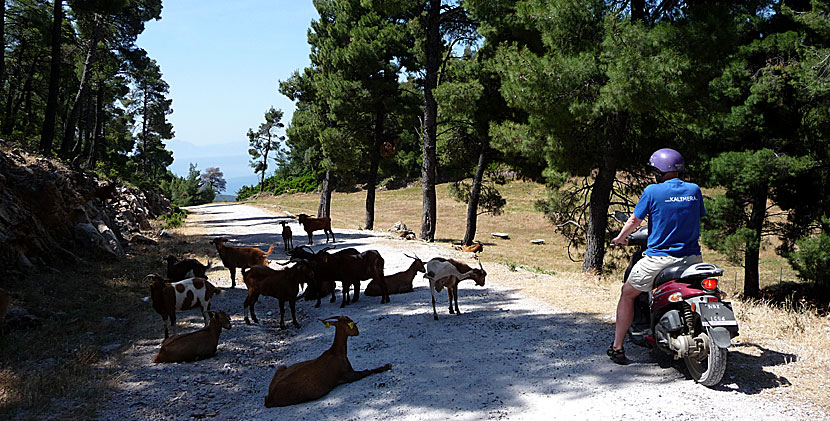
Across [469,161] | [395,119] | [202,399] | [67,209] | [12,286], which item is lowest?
[202,399]

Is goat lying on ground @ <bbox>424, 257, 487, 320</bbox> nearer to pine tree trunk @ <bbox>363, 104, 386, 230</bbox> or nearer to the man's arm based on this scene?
the man's arm

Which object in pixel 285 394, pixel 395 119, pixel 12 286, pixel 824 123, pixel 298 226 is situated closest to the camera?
pixel 285 394

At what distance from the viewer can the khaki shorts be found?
4836 millimetres

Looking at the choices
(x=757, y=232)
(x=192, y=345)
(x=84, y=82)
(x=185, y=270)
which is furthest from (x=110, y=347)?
(x=84, y=82)

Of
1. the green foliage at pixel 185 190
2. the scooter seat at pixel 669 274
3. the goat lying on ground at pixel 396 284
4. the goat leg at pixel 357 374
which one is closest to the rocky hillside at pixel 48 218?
the goat lying on ground at pixel 396 284

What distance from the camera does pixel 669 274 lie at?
487 cm

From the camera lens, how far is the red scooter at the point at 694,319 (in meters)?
4.41

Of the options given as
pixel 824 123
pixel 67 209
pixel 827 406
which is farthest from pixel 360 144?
pixel 827 406

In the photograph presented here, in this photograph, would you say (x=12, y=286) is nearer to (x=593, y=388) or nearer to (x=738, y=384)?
(x=593, y=388)

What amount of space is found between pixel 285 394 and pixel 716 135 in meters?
16.4

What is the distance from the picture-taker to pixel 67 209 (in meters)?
12.2

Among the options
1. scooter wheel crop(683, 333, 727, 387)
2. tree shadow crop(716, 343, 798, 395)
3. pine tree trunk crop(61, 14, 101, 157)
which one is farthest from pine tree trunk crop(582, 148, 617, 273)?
pine tree trunk crop(61, 14, 101, 157)

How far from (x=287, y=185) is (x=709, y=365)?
2726 inches

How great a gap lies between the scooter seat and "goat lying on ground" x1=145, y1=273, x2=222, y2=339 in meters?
6.10
